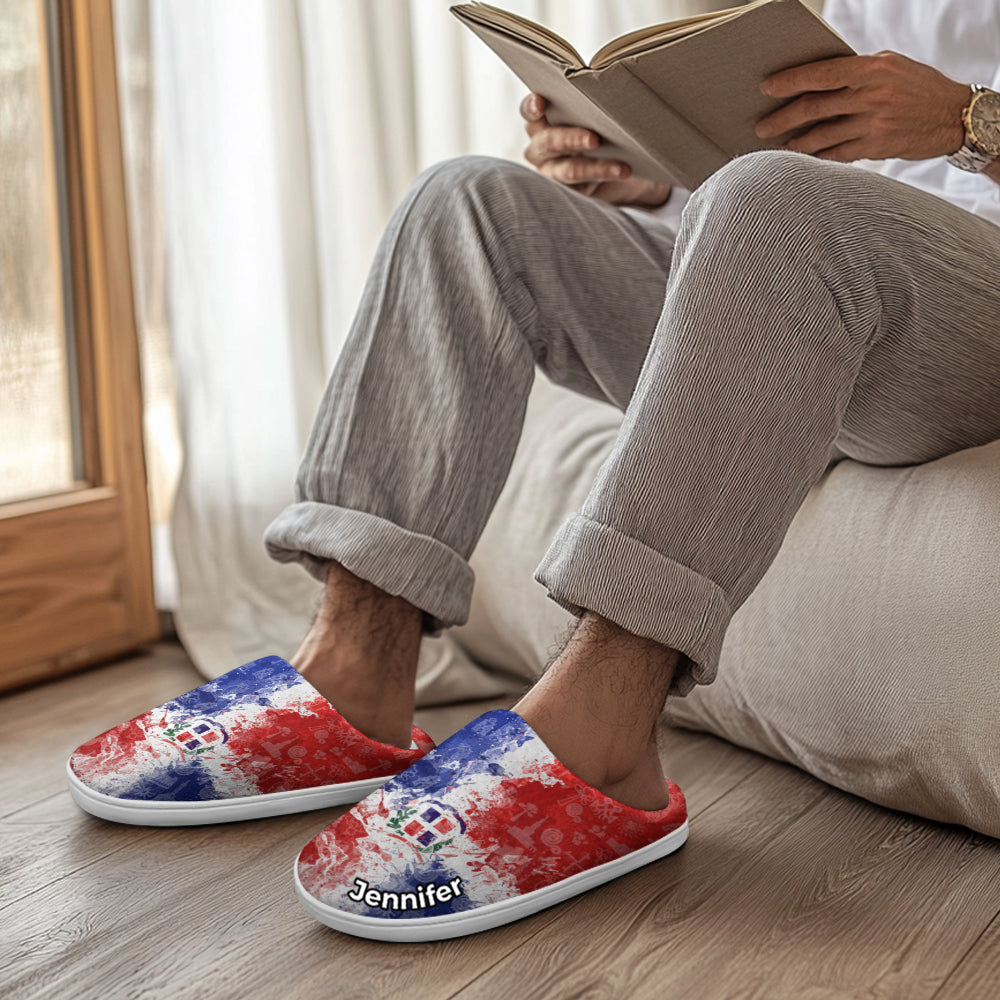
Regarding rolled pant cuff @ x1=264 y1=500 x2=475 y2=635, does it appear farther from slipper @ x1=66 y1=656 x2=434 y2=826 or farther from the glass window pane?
the glass window pane

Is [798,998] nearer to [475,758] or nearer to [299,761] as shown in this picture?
[475,758]

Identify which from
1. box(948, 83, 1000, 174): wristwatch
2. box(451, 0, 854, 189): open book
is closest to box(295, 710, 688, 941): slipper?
box(451, 0, 854, 189): open book

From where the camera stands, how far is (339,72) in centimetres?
157

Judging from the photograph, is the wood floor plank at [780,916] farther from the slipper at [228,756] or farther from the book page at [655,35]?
the book page at [655,35]

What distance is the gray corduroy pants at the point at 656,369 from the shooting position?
72cm

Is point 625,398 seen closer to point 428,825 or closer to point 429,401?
point 429,401

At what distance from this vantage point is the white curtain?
153 centimetres

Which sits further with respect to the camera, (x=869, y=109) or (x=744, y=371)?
(x=869, y=109)

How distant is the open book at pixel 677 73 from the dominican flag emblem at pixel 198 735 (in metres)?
0.55

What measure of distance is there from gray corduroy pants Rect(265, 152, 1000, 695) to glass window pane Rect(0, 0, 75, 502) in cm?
62

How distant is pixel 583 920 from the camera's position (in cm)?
77

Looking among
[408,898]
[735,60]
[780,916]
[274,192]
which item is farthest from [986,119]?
[274,192]

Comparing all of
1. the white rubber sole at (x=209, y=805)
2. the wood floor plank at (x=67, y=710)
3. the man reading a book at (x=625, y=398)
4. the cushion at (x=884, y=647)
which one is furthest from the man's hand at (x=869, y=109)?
the wood floor plank at (x=67, y=710)

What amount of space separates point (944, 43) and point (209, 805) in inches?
37.8
